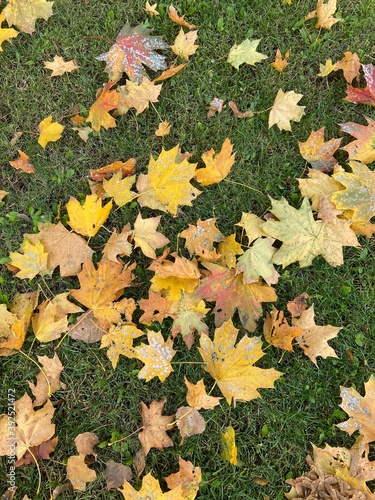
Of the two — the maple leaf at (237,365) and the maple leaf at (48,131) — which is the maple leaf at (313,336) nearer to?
the maple leaf at (237,365)

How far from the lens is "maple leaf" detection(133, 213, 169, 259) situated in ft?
7.53

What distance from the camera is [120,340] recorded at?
2.19 metres

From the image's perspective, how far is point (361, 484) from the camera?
198cm

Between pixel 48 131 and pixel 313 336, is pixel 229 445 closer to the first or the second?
pixel 313 336

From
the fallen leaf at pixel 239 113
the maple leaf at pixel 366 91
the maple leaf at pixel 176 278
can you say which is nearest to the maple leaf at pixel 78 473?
the maple leaf at pixel 176 278

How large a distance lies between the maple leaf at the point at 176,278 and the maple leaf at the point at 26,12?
1602mm

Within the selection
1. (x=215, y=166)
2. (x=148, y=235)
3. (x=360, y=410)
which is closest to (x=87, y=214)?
(x=148, y=235)

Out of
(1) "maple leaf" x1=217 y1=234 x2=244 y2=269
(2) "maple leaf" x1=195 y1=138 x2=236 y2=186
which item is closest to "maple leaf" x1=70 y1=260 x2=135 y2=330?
(1) "maple leaf" x1=217 y1=234 x2=244 y2=269

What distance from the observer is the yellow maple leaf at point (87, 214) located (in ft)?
7.48

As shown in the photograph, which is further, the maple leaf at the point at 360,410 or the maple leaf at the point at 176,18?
the maple leaf at the point at 176,18

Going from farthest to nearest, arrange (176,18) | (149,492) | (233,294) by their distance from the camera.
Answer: (176,18) → (233,294) → (149,492)

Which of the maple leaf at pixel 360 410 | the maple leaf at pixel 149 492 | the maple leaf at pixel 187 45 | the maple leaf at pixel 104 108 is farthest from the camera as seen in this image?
the maple leaf at pixel 187 45

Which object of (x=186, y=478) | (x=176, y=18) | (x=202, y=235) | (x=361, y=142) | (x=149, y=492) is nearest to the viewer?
(x=149, y=492)

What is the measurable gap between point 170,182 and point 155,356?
2.78 feet
